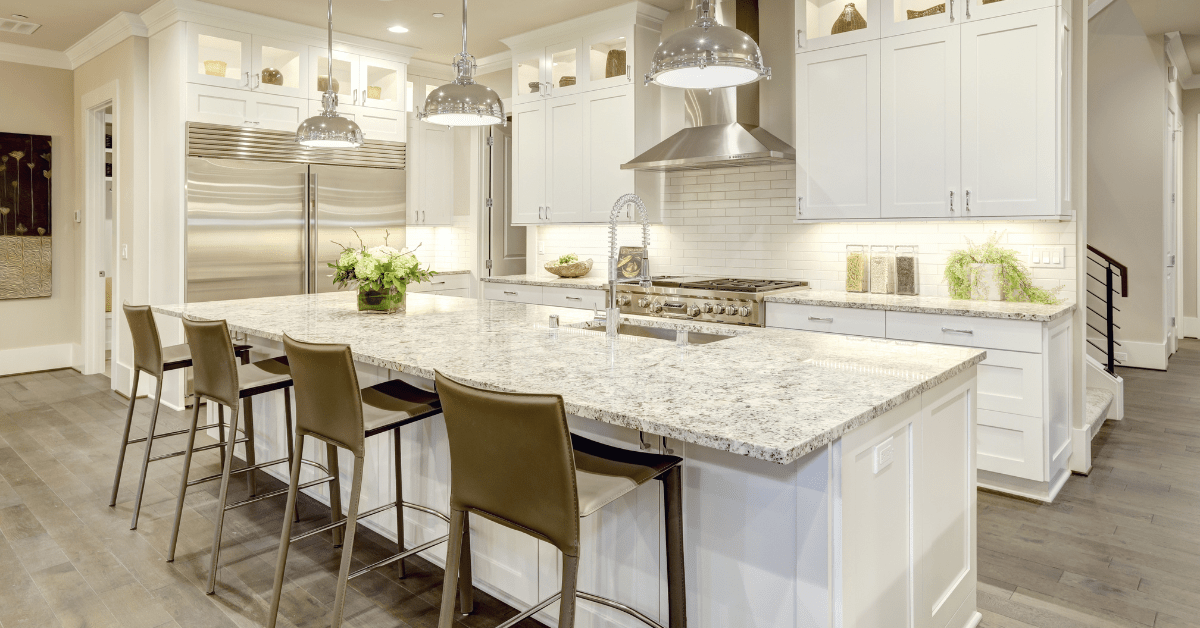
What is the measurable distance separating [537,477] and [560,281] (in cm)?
408

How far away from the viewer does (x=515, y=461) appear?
1549 mm

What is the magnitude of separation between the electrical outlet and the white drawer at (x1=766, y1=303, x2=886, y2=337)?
214cm

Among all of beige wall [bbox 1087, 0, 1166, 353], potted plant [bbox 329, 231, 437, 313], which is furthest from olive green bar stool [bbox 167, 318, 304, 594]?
beige wall [bbox 1087, 0, 1166, 353]

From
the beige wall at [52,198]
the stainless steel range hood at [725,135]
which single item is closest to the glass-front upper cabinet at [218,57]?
the beige wall at [52,198]

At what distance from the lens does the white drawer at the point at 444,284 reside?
6.44m

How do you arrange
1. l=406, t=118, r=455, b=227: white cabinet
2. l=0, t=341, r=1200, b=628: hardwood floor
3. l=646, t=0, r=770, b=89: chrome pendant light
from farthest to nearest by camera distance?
l=406, t=118, r=455, b=227: white cabinet → l=0, t=341, r=1200, b=628: hardwood floor → l=646, t=0, r=770, b=89: chrome pendant light

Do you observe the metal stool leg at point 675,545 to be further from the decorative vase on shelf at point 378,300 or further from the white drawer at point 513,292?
Answer: the white drawer at point 513,292

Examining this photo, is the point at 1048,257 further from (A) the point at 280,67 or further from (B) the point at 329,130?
(A) the point at 280,67

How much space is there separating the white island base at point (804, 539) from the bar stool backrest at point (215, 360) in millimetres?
1046

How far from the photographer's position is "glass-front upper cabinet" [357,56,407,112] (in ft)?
19.7

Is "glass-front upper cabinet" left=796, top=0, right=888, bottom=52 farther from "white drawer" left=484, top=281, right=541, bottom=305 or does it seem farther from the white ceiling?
"white drawer" left=484, top=281, right=541, bottom=305

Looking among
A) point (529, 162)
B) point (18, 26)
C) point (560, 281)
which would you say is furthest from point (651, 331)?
point (18, 26)

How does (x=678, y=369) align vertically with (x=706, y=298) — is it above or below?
below

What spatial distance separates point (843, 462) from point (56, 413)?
5.67 m
